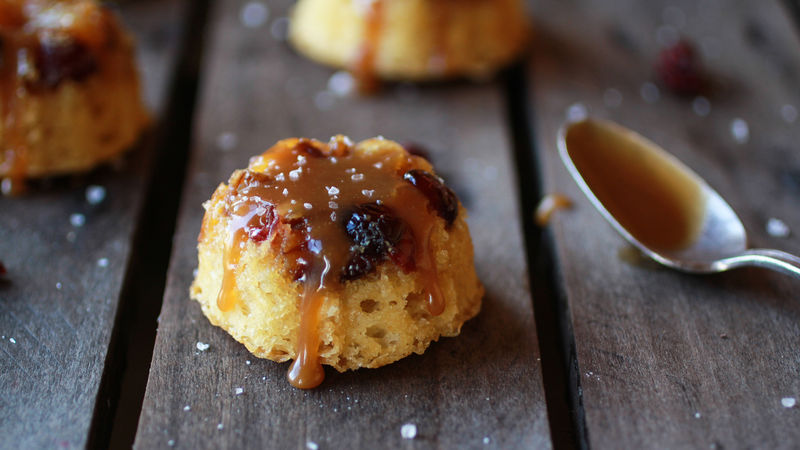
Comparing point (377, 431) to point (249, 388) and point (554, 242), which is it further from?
point (554, 242)

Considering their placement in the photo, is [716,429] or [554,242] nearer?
[716,429]

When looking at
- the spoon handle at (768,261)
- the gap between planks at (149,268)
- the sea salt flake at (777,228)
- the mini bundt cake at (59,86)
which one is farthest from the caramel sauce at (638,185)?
the mini bundt cake at (59,86)

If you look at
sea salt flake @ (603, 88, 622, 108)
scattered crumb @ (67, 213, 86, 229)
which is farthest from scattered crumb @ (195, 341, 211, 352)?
sea salt flake @ (603, 88, 622, 108)

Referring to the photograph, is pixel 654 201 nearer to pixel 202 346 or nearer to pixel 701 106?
pixel 701 106

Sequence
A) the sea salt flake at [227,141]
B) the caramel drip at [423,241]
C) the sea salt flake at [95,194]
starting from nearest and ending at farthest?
the caramel drip at [423,241] < the sea salt flake at [95,194] < the sea salt flake at [227,141]

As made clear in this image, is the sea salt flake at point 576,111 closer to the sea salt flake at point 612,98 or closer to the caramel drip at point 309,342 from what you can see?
the sea salt flake at point 612,98

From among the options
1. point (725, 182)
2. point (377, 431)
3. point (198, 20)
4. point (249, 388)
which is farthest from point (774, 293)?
point (198, 20)
